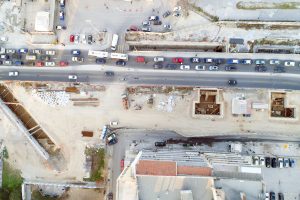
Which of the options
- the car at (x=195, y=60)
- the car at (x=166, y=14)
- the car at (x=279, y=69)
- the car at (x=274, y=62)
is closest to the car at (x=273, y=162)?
the car at (x=279, y=69)

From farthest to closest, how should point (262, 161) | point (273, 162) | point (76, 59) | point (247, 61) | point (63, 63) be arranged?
point (63, 63) < point (76, 59) < point (247, 61) < point (273, 162) < point (262, 161)

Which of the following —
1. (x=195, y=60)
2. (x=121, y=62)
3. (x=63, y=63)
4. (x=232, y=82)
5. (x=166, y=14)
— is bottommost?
(x=232, y=82)

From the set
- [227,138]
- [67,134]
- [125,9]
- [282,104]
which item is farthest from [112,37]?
[282,104]

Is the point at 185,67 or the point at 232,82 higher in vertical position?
the point at 185,67

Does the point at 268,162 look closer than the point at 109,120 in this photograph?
Yes

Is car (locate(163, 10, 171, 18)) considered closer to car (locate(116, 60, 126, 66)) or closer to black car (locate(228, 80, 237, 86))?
car (locate(116, 60, 126, 66))

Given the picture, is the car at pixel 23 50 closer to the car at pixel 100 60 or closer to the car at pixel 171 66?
the car at pixel 100 60

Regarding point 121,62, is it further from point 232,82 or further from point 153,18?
point 232,82

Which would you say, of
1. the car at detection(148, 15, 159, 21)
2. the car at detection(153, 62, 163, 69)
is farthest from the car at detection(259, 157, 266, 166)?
the car at detection(148, 15, 159, 21)

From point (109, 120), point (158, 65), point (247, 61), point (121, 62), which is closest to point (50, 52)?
point (121, 62)

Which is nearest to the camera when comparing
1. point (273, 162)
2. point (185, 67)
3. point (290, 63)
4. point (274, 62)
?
point (273, 162)
